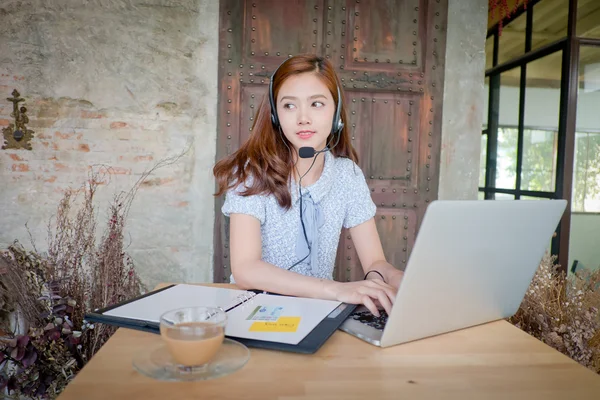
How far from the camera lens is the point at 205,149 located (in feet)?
9.74

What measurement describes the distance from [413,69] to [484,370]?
2684 millimetres

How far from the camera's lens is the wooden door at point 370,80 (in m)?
2.97

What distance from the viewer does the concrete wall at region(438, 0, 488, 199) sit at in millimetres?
3092

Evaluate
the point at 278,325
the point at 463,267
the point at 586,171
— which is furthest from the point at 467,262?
the point at 586,171

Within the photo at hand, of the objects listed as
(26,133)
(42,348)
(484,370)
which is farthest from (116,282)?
(484,370)

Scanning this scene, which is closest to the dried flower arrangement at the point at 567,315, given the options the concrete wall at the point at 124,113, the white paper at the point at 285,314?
the white paper at the point at 285,314

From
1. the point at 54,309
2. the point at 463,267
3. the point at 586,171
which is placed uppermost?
the point at 586,171

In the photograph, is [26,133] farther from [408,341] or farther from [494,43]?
[494,43]

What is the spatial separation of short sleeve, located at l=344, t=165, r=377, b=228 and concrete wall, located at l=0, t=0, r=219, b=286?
1467 millimetres

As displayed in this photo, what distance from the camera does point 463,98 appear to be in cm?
312

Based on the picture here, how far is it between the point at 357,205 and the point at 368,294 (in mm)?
749

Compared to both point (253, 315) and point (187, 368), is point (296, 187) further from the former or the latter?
point (187, 368)

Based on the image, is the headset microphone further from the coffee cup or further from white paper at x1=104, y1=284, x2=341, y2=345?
the coffee cup

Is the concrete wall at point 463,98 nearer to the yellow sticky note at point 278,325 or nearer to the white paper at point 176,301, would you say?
the white paper at point 176,301
